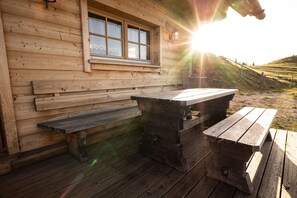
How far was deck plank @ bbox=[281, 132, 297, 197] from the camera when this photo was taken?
4.23 feet

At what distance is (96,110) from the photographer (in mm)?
2342

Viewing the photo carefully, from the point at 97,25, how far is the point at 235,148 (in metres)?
2.56

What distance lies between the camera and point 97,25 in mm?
2426

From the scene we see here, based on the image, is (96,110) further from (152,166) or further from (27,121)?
(152,166)

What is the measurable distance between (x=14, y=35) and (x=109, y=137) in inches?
70.3

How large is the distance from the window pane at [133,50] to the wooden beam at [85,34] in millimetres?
954

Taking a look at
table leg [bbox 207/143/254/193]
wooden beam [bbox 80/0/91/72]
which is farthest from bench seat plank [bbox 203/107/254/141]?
wooden beam [bbox 80/0/91/72]

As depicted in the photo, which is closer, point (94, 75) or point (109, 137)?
point (94, 75)

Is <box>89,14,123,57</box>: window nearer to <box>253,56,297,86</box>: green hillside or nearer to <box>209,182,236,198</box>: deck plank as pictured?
<box>209,182,236,198</box>: deck plank

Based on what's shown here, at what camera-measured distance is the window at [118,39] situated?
7.88 feet

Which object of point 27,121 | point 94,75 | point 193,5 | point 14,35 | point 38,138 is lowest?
point 38,138

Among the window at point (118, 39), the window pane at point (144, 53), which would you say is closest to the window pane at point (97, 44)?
the window at point (118, 39)

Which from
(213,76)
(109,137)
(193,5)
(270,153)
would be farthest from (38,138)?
(213,76)

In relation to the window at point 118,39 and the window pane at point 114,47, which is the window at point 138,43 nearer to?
the window at point 118,39
